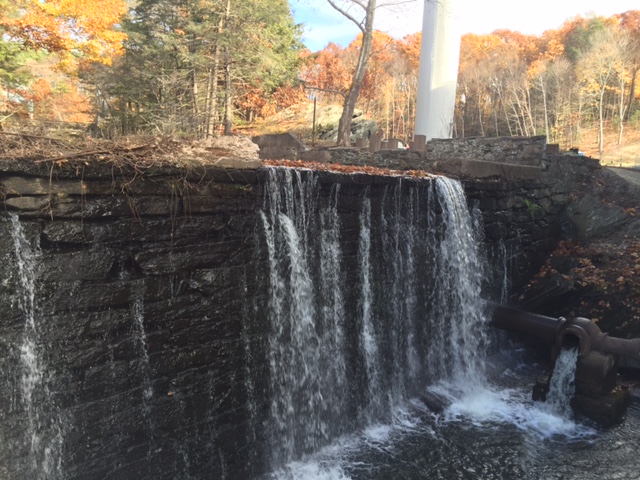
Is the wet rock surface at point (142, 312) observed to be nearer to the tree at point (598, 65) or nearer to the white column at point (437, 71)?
the white column at point (437, 71)

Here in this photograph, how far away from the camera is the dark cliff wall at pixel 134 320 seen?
3.05 meters

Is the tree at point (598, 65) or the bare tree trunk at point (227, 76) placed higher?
the tree at point (598, 65)

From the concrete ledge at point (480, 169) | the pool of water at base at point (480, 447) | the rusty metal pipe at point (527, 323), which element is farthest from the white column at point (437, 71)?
the pool of water at base at point (480, 447)

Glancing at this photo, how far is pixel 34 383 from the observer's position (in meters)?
3.10

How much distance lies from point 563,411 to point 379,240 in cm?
333

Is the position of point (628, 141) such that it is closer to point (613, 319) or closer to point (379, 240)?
point (613, 319)

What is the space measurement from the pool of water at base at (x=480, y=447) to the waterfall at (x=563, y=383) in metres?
0.13

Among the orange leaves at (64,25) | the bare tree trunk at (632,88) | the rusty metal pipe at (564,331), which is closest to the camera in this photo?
the rusty metal pipe at (564,331)

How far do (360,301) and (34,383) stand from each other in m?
3.41

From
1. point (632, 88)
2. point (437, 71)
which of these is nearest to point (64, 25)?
point (437, 71)

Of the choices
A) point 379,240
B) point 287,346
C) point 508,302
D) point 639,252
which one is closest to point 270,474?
point 287,346

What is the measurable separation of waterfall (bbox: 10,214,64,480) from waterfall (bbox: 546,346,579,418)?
5.73 metres

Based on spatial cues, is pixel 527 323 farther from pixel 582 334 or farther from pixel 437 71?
pixel 437 71

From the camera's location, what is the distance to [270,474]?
14.5 feet
